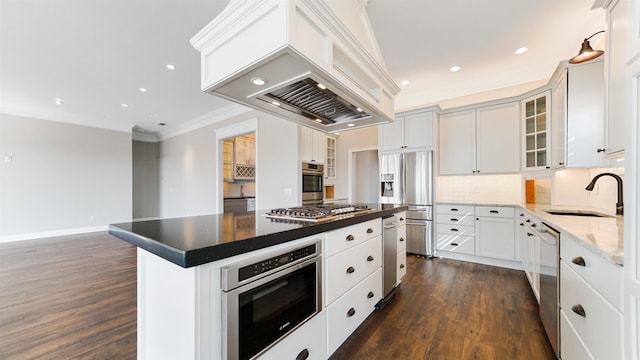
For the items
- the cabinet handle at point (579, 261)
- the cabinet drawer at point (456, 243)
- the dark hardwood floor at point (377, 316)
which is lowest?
the dark hardwood floor at point (377, 316)

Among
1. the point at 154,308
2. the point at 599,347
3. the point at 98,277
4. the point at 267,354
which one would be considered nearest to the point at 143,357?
the point at 154,308

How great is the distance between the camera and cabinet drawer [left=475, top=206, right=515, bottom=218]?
322cm

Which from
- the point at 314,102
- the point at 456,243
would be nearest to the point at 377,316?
the point at 314,102

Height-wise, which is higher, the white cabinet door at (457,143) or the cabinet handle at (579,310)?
the white cabinet door at (457,143)

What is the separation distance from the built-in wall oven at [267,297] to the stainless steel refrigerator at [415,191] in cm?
294

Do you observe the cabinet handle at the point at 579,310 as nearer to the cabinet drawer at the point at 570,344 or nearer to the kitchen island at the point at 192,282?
the cabinet drawer at the point at 570,344

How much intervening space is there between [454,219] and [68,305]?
15.5ft

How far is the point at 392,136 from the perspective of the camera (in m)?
4.15

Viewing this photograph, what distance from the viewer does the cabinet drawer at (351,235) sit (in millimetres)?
1510

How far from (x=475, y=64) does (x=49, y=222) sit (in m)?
9.15

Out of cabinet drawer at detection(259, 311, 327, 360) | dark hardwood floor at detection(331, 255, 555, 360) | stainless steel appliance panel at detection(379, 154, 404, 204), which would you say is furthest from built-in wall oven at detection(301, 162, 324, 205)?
cabinet drawer at detection(259, 311, 327, 360)

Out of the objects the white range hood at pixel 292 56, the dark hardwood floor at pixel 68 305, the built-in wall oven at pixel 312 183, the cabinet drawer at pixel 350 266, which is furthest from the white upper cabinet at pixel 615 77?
the dark hardwood floor at pixel 68 305

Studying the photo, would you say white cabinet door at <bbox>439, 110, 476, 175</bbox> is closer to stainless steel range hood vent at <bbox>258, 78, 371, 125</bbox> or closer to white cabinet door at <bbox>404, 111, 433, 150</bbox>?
white cabinet door at <bbox>404, 111, 433, 150</bbox>

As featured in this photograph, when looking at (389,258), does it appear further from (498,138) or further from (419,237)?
(498,138)
